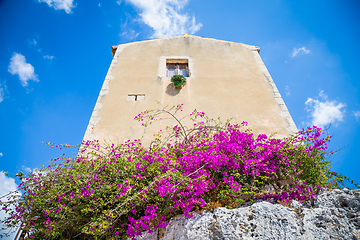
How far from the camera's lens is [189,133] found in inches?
199

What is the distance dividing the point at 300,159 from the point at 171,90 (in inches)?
141

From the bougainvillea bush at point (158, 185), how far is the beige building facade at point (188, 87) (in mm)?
942

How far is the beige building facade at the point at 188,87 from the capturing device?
209 inches

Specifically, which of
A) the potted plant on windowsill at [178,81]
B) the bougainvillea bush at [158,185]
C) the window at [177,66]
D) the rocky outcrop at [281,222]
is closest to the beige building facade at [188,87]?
the window at [177,66]

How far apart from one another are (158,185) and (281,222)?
1740mm

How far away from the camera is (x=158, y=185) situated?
309cm

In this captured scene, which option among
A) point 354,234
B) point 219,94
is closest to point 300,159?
point 354,234

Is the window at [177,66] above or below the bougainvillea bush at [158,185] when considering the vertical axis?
above

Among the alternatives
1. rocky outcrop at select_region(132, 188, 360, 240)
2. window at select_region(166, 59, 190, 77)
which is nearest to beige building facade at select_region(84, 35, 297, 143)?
window at select_region(166, 59, 190, 77)

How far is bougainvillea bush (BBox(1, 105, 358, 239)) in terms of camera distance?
301cm

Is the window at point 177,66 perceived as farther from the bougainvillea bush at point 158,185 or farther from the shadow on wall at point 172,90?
the bougainvillea bush at point 158,185

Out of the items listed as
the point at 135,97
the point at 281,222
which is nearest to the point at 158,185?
the point at 281,222

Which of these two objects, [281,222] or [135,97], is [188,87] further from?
[281,222]

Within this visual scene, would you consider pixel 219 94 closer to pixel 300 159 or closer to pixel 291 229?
pixel 300 159
